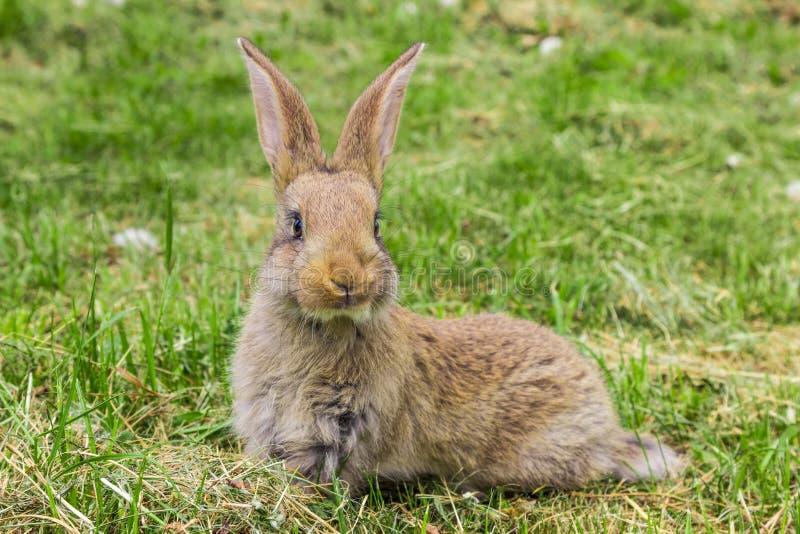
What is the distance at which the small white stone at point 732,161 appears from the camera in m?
6.73

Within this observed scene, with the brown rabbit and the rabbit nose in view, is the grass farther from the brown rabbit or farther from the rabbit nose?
the rabbit nose

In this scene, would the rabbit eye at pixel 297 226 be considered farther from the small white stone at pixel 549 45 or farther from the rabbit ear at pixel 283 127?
the small white stone at pixel 549 45

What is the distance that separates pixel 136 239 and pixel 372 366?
2.51 m

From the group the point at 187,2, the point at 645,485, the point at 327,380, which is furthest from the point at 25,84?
the point at 645,485

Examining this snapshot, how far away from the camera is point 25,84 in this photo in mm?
7195

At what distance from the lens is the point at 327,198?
10.5ft

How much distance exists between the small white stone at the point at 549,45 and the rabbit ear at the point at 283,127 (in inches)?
213

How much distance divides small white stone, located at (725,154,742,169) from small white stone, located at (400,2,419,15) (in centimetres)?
376

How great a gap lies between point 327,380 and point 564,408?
1.25 m

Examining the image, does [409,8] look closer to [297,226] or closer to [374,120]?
[374,120]

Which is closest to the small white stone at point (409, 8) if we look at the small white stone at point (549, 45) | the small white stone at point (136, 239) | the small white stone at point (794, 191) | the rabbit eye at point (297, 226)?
the small white stone at point (549, 45)

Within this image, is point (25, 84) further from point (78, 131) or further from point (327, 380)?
point (327, 380)

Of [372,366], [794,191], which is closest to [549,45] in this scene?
[794,191]

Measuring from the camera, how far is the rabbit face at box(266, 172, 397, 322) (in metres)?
2.85
